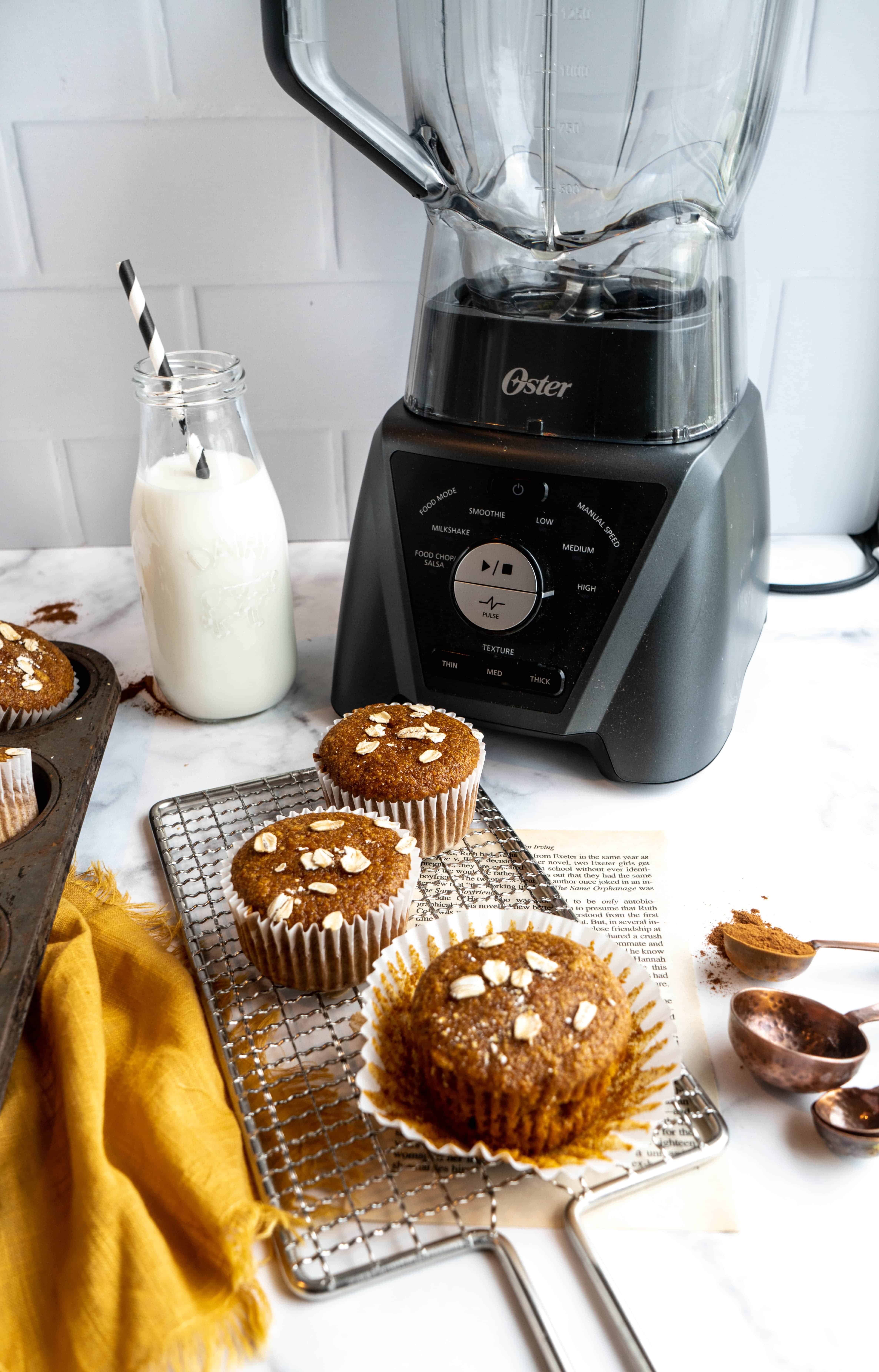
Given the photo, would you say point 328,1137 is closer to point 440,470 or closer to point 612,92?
point 440,470

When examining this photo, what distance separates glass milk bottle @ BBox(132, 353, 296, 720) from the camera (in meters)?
0.86

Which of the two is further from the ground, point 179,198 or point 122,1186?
point 179,198

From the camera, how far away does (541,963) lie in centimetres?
59

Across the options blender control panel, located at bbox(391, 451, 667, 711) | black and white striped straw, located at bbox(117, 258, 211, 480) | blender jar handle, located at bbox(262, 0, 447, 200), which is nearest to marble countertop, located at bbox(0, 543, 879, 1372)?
blender control panel, located at bbox(391, 451, 667, 711)

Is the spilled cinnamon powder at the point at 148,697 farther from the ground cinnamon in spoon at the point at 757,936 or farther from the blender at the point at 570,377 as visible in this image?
the ground cinnamon in spoon at the point at 757,936

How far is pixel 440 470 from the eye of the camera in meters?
0.82

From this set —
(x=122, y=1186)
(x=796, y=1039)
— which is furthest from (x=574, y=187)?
(x=122, y=1186)

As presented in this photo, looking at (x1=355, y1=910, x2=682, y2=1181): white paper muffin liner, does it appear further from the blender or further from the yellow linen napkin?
the blender

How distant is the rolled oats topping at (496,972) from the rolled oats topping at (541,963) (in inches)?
0.5

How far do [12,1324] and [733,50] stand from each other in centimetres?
93

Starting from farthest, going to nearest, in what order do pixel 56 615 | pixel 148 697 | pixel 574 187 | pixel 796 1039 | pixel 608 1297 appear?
pixel 56 615 → pixel 148 697 → pixel 574 187 → pixel 796 1039 → pixel 608 1297

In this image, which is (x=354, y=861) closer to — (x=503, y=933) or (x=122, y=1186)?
(x=503, y=933)

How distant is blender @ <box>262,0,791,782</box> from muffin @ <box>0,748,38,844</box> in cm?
29

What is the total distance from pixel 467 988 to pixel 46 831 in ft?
1.07
